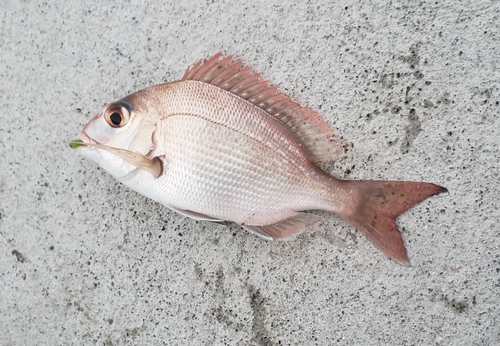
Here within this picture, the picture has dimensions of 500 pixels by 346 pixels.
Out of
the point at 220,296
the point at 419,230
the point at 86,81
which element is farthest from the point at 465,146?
the point at 86,81

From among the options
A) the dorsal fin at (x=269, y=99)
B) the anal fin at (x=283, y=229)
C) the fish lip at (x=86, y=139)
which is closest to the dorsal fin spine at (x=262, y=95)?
the dorsal fin at (x=269, y=99)

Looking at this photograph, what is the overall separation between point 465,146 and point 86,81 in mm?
1769

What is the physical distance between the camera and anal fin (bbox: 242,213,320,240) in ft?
5.06

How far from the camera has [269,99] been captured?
150cm

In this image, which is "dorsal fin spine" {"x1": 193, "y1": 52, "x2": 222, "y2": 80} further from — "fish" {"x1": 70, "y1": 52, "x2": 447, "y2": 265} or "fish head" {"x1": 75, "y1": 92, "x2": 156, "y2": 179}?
"fish head" {"x1": 75, "y1": 92, "x2": 156, "y2": 179}

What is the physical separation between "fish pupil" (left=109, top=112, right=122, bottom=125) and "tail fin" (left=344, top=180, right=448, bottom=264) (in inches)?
35.9

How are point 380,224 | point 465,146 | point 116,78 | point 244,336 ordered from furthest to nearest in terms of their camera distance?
point 116,78 → point 244,336 → point 465,146 → point 380,224

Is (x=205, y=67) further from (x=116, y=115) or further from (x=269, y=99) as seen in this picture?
(x=116, y=115)

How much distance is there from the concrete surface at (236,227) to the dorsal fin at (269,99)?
190 millimetres

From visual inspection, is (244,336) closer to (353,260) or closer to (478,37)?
(353,260)

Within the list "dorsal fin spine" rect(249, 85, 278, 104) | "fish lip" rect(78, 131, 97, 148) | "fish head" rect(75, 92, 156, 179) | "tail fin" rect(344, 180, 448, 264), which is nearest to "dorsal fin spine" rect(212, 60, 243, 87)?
"dorsal fin spine" rect(249, 85, 278, 104)

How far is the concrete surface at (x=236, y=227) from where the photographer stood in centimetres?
159

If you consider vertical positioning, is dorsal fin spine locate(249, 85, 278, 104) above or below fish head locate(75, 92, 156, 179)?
below

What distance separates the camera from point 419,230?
1597 mm
